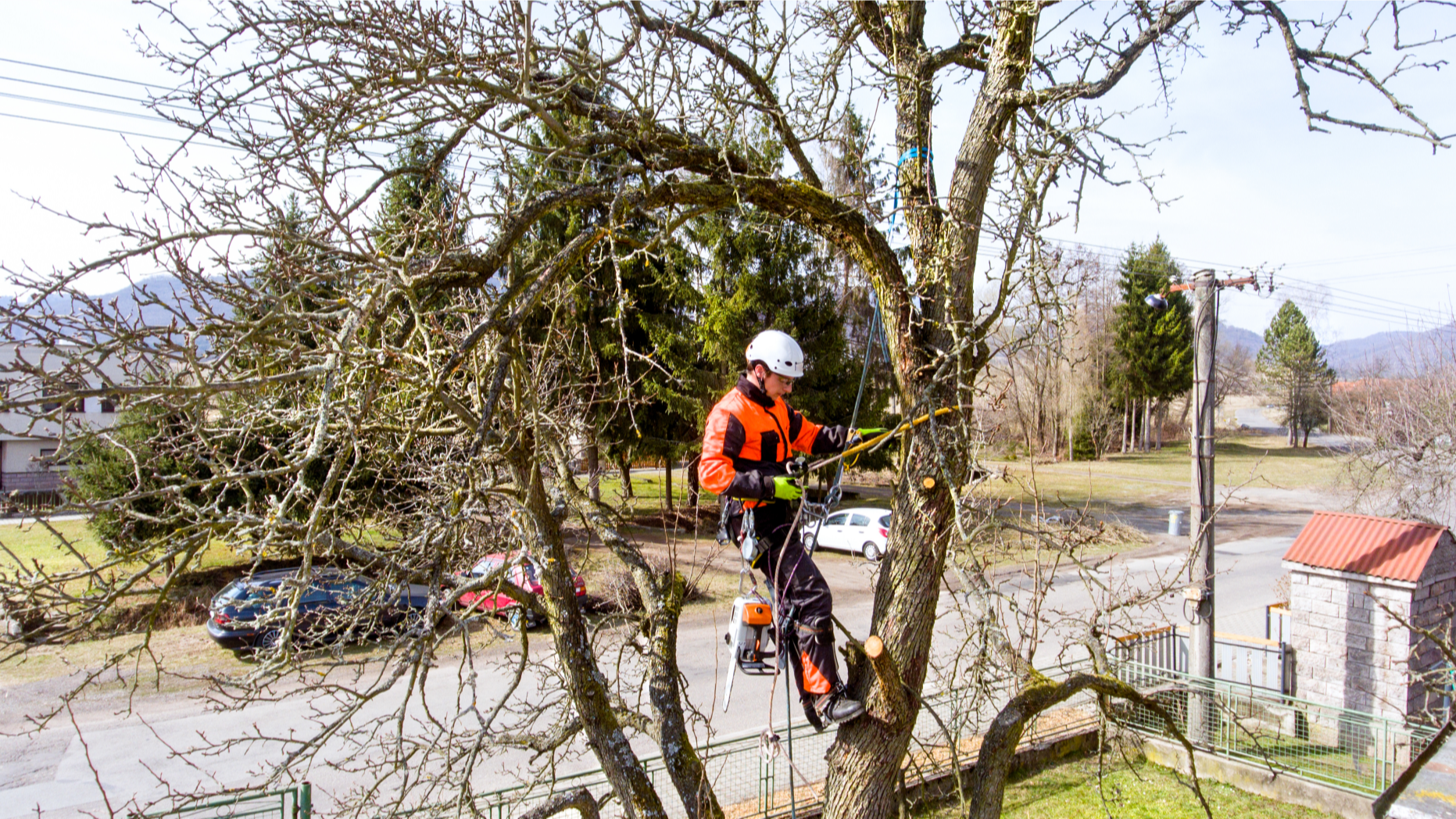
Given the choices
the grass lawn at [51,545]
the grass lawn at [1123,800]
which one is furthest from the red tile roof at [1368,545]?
the grass lawn at [51,545]

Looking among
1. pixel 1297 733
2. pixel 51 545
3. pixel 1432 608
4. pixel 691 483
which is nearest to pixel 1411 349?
pixel 1432 608

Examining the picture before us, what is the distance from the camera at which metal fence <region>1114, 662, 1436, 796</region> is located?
947 centimetres

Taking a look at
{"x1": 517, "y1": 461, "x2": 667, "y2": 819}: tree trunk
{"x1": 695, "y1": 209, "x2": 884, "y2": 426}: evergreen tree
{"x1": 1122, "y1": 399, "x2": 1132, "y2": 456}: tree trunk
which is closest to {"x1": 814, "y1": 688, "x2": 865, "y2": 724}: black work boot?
{"x1": 517, "y1": 461, "x2": 667, "y2": 819}: tree trunk

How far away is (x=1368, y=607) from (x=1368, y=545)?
32.3 inches

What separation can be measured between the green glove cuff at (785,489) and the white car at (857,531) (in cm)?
1751

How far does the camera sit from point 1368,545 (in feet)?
36.0

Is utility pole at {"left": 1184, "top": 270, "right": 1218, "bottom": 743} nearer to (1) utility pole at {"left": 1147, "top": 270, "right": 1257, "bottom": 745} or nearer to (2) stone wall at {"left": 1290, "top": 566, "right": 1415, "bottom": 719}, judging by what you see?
(1) utility pole at {"left": 1147, "top": 270, "right": 1257, "bottom": 745}

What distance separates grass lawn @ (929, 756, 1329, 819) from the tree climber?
20.6ft

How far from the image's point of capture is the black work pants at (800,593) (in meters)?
4.31

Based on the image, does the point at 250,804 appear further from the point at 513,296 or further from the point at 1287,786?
the point at 1287,786

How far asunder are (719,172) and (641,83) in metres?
0.61

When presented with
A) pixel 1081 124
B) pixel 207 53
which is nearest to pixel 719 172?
pixel 1081 124

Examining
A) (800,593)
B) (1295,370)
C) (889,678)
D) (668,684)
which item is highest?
(1295,370)

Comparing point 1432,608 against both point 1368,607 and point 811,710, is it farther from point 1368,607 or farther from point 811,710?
point 811,710
